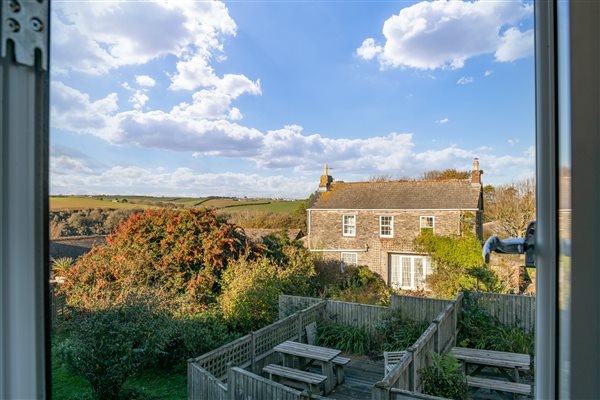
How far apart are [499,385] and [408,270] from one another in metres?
2.18

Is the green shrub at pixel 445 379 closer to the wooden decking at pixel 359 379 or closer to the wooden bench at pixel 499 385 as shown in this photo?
the wooden bench at pixel 499 385

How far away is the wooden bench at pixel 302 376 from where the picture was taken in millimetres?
2205

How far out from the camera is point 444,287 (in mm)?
3355

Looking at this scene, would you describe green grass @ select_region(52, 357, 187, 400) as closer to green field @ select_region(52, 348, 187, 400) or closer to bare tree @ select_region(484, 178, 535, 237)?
green field @ select_region(52, 348, 187, 400)

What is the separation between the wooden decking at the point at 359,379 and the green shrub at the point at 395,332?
0.19 m

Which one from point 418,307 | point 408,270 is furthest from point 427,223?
point 418,307

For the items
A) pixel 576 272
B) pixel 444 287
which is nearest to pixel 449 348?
pixel 444 287

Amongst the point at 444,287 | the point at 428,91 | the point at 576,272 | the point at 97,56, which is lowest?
the point at 444,287

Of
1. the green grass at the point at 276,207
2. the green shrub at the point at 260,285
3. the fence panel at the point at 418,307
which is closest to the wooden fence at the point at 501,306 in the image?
the fence panel at the point at 418,307

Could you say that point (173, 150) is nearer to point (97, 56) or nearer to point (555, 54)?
point (97, 56)

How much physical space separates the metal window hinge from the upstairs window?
12.1 feet

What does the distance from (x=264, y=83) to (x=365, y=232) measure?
2.47 meters

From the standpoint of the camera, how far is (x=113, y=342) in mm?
1533

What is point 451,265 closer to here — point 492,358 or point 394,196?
point 394,196
